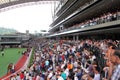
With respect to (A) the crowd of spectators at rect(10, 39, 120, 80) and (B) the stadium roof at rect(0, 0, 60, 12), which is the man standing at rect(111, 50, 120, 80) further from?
(B) the stadium roof at rect(0, 0, 60, 12)

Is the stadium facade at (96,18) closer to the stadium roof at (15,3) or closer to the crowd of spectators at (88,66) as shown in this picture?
the crowd of spectators at (88,66)

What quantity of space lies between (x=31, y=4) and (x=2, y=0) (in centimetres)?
1982

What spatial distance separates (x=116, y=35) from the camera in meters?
24.9

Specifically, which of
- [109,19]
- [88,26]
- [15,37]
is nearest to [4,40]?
[15,37]

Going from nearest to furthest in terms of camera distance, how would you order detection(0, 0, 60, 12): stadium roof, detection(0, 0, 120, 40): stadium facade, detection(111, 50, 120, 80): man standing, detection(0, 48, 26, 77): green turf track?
detection(111, 50, 120, 80): man standing, detection(0, 0, 120, 40): stadium facade, detection(0, 48, 26, 77): green turf track, detection(0, 0, 60, 12): stadium roof

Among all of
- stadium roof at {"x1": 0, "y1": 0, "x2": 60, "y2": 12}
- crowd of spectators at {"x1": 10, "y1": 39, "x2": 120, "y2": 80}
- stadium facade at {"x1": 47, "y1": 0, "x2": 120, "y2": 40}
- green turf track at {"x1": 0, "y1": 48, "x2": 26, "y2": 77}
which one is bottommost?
green turf track at {"x1": 0, "y1": 48, "x2": 26, "y2": 77}

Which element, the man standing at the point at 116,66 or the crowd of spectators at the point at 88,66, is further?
the crowd of spectators at the point at 88,66

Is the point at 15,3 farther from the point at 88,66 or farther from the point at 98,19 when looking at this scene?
the point at 88,66

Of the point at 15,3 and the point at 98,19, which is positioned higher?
the point at 15,3

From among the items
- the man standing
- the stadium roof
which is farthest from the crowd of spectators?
the stadium roof

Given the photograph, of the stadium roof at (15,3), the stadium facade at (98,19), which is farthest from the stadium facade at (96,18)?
the stadium roof at (15,3)

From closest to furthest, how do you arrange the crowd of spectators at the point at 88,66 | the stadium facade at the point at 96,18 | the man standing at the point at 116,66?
the man standing at the point at 116,66, the crowd of spectators at the point at 88,66, the stadium facade at the point at 96,18

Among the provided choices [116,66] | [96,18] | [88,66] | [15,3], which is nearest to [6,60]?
[96,18]

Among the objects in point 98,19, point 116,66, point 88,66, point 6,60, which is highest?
point 98,19
